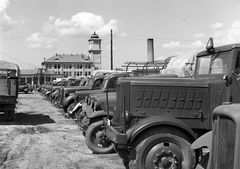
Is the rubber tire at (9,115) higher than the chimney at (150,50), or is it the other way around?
the chimney at (150,50)

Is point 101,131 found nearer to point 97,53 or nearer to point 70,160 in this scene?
point 70,160

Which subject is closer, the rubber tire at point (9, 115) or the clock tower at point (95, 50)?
the rubber tire at point (9, 115)

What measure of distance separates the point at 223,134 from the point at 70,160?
4847 mm

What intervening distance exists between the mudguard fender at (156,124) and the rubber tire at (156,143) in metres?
0.15

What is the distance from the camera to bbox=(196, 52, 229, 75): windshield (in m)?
5.88

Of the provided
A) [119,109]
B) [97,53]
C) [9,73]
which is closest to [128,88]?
[119,109]

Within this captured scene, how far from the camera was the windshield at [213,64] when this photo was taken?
5.88 metres

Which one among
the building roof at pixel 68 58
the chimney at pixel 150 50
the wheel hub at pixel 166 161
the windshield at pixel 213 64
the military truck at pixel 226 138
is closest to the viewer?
the military truck at pixel 226 138

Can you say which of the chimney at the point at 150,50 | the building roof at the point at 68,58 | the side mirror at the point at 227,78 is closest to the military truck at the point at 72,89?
the side mirror at the point at 227,78

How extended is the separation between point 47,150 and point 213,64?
4.31m

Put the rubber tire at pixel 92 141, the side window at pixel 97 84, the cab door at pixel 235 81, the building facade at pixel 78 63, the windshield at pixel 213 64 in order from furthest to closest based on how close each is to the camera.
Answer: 1. the building facade at pixel 78 63
2. the side window at pixel 97 84
3. the rubber tire at pixel 92 141
4. the windshield at pixel 213 64
5. the cab door at pixel 235 81

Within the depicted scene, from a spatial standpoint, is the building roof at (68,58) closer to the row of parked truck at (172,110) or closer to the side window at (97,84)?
the side window at (97,84)

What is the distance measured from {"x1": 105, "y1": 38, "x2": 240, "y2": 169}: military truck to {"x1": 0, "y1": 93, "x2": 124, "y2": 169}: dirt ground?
4.32 ft

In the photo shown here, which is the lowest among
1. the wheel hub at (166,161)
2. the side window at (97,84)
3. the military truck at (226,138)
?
the wheel hub at (166,161)
